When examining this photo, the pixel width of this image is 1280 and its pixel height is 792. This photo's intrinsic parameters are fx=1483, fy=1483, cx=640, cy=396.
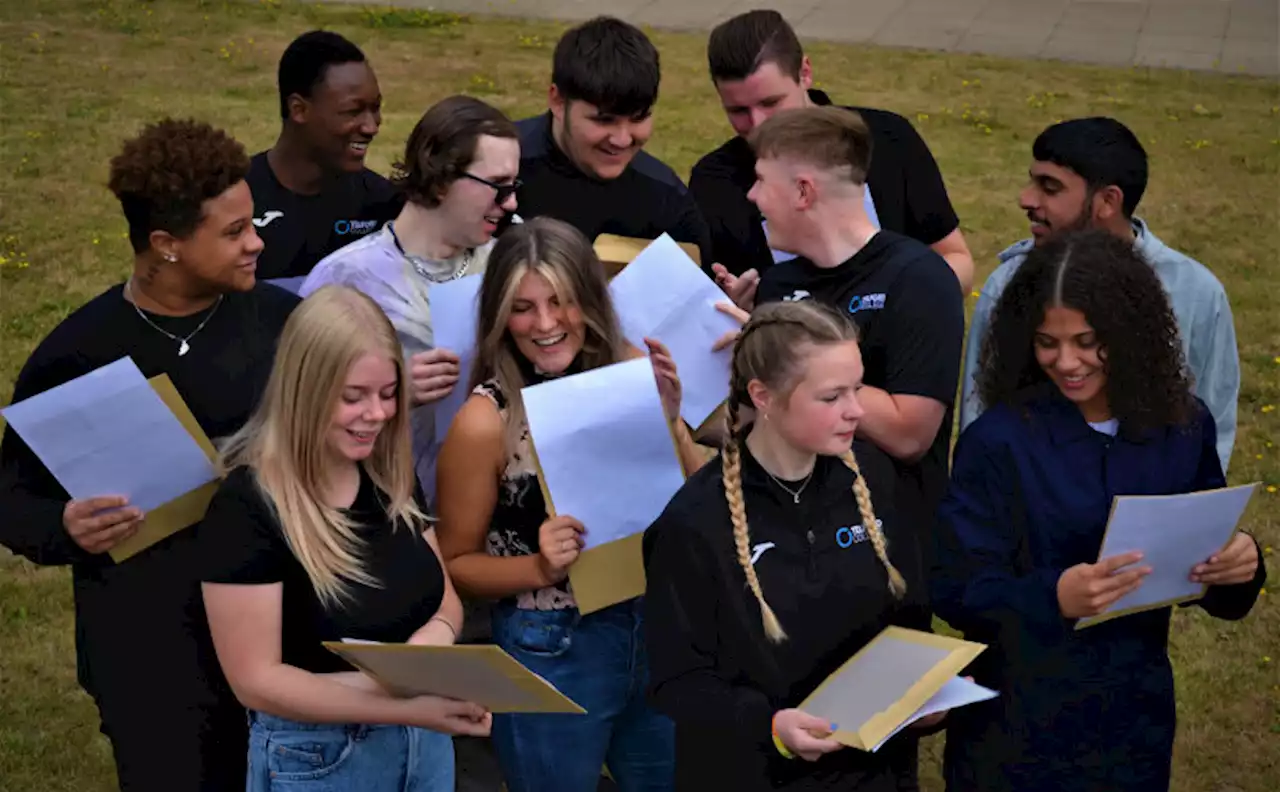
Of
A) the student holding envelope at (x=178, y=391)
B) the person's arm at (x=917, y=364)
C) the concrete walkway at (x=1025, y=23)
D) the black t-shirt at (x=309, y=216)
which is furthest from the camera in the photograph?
the concrete walkway at (x=1025, y=23)

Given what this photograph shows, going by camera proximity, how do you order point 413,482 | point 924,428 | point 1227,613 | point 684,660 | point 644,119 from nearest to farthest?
point 684,660 → point 413,482 → point 1227,613 → point 924,428 → point 644,119

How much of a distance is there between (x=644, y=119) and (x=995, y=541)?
6.07 ft

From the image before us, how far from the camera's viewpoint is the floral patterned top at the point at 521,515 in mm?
3564

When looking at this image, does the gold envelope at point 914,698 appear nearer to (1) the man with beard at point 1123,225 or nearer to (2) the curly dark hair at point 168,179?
(1) the man with beard at point 1123,225

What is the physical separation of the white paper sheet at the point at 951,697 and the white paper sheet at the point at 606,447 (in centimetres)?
87

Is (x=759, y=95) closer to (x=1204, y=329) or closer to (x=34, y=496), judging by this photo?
(x=1204, y=329)

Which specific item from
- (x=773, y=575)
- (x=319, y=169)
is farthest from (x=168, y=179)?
(x=773, y=575)

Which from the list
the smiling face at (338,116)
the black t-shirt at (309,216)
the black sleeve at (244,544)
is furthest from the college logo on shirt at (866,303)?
the smiling face at (338,116)

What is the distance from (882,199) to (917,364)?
3.47ft

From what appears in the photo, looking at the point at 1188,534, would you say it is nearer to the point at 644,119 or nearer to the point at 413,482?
the point at 413,482

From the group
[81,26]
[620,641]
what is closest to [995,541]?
[620,641]

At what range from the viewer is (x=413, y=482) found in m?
3.30

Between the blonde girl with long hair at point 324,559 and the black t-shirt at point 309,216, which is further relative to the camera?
the black t-shirt at point 309,216

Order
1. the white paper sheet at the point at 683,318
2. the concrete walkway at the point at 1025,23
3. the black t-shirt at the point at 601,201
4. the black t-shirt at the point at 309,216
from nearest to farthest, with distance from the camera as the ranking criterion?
1. the white paper sheet at the point at 683,318
2. the black t-shirt at the point at 601,201
3. the black t-shirt at the point at 309,216
4. the concrete walkway at the point at 1025,23
